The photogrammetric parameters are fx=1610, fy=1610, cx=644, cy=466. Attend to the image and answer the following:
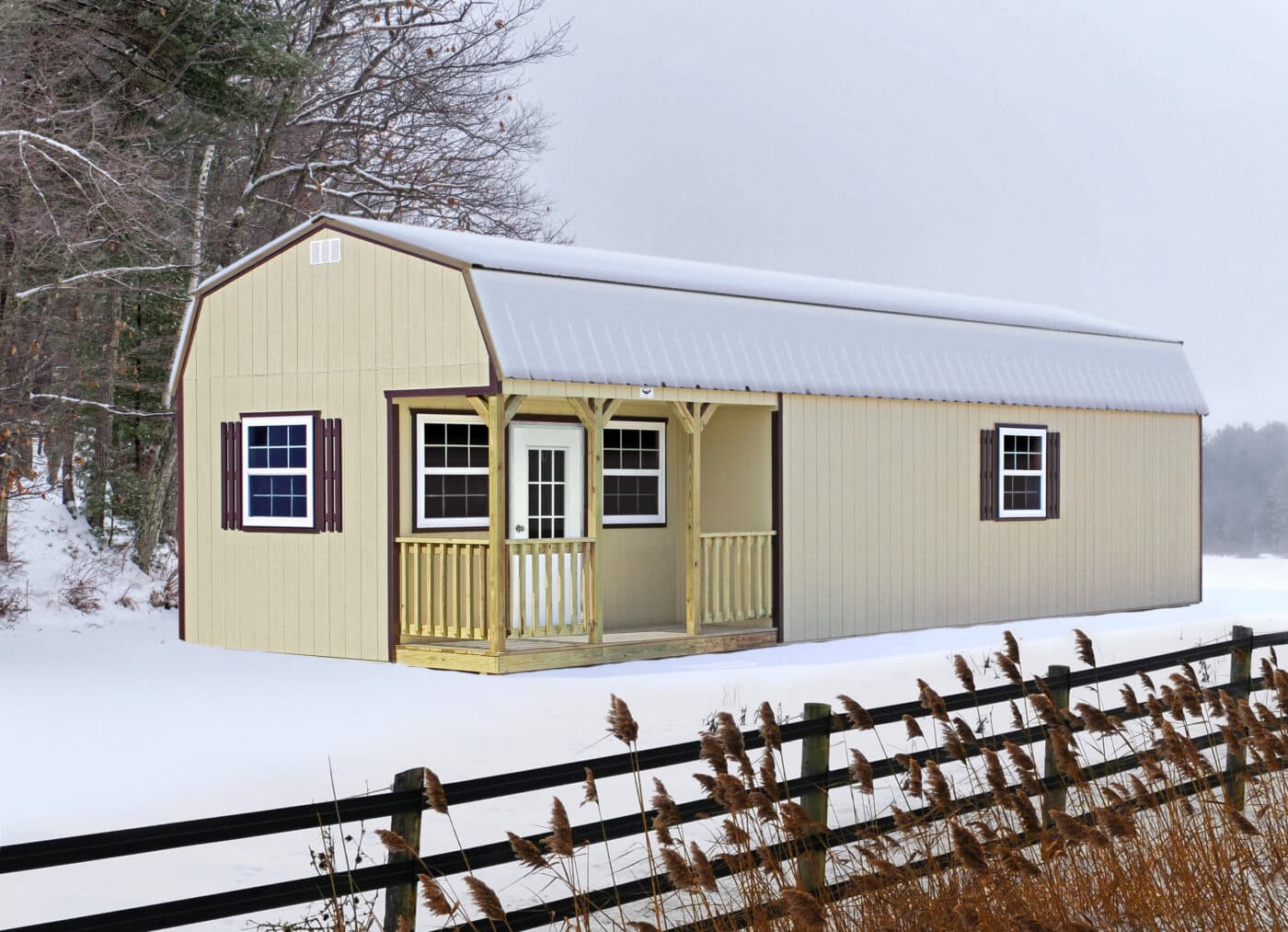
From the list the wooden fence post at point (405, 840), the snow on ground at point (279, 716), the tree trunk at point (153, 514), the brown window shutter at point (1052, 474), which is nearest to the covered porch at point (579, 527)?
the snow on ground at point (279, 716)

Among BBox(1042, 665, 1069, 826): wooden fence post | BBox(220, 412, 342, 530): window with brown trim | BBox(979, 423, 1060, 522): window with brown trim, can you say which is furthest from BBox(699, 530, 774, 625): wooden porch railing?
BBox(1042, 665, 1069, 826): wooden fence post

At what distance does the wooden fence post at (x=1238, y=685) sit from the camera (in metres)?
7.56

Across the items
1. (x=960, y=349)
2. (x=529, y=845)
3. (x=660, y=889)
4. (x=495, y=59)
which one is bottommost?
(x=660, y=889)

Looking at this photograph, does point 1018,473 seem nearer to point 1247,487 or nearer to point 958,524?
point 958,524

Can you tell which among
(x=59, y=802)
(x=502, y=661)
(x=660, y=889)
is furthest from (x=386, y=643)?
(x=660, y=889)

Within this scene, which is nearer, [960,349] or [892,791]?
[892,791]

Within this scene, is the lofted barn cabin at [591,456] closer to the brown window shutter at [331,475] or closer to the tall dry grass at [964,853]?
the brown window shutter at [331,475]

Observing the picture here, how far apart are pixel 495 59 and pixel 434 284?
13344 mm

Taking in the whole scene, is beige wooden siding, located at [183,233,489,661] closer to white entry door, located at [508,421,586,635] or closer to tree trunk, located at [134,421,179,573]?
white entry door, located at [508,421,586,635]

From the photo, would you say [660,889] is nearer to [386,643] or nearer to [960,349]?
[386,643]

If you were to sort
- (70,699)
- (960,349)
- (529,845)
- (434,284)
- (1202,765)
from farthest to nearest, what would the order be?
(960,349), (434,284), (70,699), (1202,765), (529,845)

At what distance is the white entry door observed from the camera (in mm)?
14188

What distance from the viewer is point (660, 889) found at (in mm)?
4777

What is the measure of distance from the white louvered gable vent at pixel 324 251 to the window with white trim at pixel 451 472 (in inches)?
67.4
